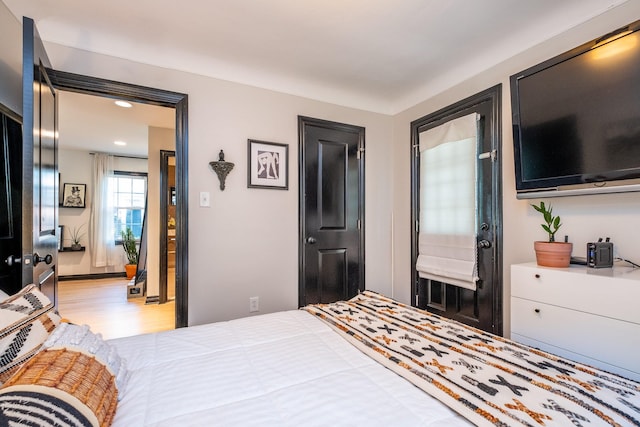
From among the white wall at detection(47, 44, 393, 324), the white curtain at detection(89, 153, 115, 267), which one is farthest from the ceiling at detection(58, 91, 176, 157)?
the white wall at detection(47, 44, 393, 324)

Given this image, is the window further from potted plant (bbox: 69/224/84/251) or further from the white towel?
the white towel

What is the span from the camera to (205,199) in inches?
97.0

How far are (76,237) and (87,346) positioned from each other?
6.03m

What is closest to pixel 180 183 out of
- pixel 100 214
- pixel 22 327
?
pixel 22 327

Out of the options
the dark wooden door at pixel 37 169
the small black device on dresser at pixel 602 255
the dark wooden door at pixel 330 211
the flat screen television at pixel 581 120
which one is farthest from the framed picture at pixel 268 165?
the small black device on dresser at pixel 602 255

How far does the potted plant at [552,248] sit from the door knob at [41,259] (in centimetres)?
281

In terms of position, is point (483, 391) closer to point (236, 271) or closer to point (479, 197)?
point (479, 197)

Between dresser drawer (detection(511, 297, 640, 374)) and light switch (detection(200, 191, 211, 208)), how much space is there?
2.30 metres

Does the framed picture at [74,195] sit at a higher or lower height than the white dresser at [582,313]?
higher

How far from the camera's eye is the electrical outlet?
2619 millimetres

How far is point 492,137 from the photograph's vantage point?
234 cm

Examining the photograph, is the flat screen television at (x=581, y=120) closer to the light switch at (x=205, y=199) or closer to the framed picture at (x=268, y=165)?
the framed picture at (x=268, y=165)

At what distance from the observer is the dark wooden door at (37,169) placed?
1469 mm

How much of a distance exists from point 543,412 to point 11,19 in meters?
3.20
